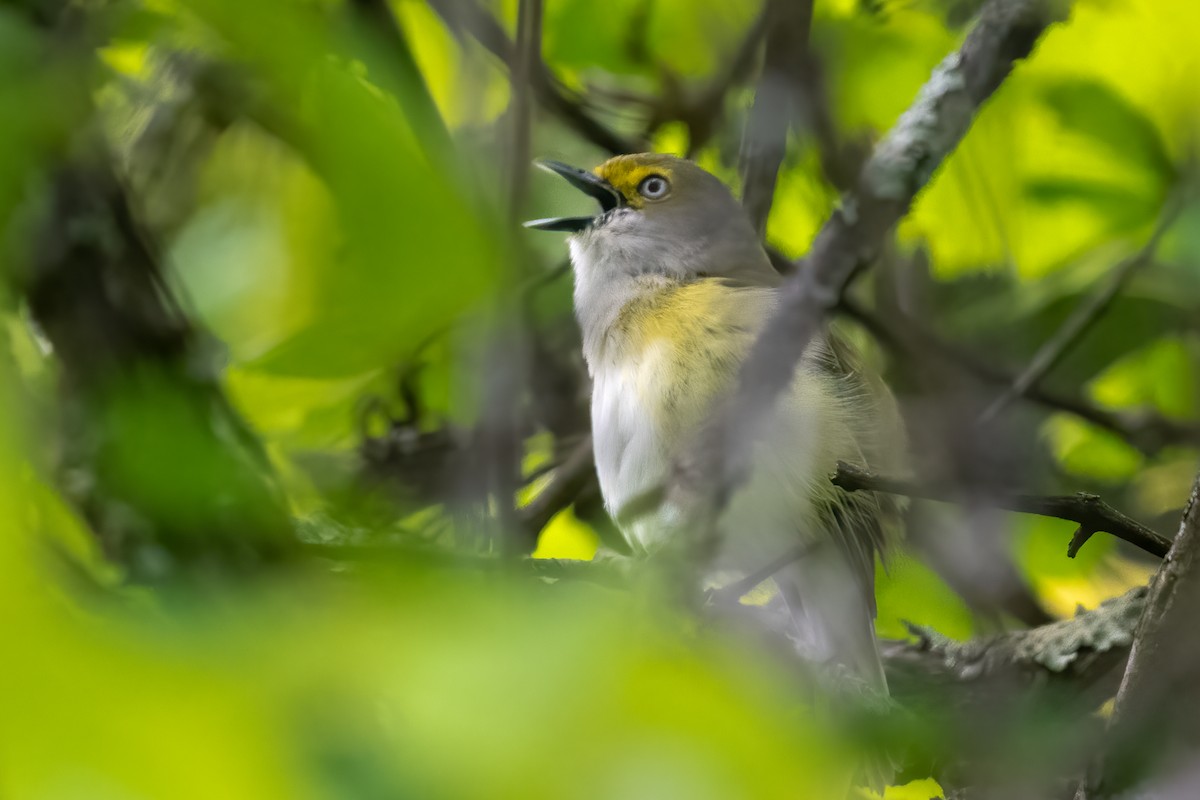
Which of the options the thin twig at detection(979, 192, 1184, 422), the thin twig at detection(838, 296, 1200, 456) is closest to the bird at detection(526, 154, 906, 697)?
the thin twig at detection(838, 296, 1200, 456)

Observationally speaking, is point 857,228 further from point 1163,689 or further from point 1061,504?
point 1163,689

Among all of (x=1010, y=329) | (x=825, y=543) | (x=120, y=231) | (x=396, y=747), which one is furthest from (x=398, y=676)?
(x=1010, y=329)

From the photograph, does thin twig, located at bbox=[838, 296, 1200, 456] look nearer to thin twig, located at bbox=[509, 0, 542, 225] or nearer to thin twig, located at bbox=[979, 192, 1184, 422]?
thin twig, located at bbox=[979, 192, 1184, 422]

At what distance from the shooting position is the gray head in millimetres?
3525

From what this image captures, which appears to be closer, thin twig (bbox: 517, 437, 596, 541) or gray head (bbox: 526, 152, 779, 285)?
thin twig (bbox: 517, 437, 596, 541)

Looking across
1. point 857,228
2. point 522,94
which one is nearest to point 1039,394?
point 857,228

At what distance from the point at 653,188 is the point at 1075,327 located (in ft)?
4.31

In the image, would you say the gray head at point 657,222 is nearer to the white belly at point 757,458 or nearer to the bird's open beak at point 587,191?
the bird's open beak at point 587,191

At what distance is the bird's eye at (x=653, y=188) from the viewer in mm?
3643

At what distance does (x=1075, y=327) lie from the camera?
125 inches

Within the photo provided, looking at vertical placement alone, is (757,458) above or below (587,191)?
below

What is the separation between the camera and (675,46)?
3.22 m

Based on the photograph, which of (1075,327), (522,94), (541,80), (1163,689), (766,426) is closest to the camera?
(1163,689)

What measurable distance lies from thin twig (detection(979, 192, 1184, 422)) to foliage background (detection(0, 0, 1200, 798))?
8 cm
